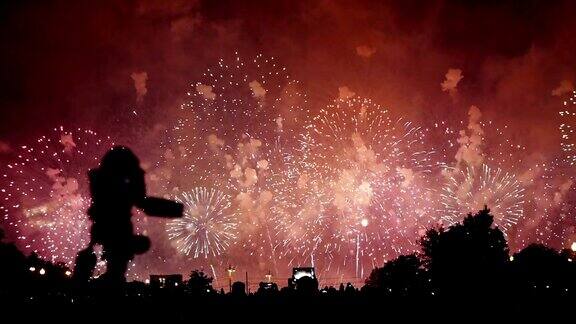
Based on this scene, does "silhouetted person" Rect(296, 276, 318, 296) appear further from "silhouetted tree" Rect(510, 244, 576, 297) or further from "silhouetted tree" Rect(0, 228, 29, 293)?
"silhouetted tree" Rect(0, 228, 29, 293)

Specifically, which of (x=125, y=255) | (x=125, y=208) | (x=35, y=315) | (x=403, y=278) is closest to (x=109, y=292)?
(x=125, y=255)

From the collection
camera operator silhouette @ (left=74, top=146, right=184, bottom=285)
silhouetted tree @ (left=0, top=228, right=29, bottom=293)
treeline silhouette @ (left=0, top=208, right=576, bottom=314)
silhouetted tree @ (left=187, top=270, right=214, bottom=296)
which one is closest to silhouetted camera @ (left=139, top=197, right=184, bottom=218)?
camera operator silhouette @ (left=74, top=146, right=184, bottom=285)

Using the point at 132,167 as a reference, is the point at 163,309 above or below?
below

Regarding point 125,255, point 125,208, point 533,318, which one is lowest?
point 533,318

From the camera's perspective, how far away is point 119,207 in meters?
3.62

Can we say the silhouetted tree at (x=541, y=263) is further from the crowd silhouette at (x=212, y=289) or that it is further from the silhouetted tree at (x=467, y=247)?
the silhouetted tree at (x=467, y=247)

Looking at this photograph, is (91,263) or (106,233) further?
(91,263)

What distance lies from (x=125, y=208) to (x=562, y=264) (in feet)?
152

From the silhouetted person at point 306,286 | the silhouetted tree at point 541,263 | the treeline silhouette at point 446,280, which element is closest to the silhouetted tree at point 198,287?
the treeline silhouette at point 446,280

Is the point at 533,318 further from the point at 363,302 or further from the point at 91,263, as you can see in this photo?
the point at 91,263

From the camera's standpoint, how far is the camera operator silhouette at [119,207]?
11.5ft

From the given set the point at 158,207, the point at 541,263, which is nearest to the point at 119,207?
the point at 158,207

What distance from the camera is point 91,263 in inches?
182

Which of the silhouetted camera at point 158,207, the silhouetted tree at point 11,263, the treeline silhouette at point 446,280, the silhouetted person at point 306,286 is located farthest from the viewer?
the silhouetted tree at point 11,263
